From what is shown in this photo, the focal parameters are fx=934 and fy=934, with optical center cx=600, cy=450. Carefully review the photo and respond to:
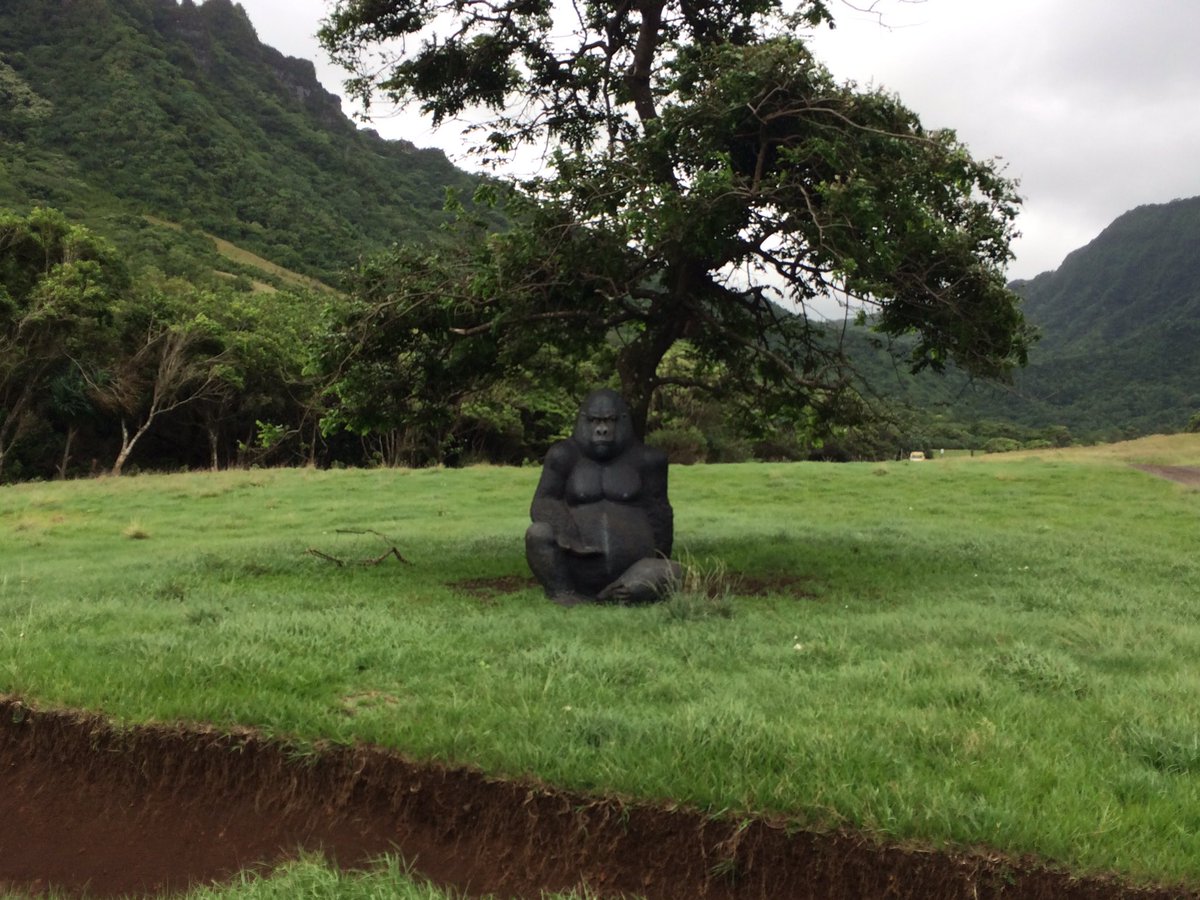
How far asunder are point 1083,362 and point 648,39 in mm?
62011

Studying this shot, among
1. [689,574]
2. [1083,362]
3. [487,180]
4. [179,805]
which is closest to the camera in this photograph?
[179,805]

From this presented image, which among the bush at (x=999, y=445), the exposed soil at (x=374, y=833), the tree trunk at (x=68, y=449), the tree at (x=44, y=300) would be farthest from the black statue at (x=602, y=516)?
the bush at (x=999, y=445)

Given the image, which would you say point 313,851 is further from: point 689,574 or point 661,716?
point 689,574

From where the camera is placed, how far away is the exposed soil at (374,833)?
3775mm

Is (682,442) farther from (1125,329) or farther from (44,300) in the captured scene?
(1125,329)

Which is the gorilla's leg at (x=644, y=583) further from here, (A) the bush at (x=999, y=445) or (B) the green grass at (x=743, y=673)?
(A) the bush at (x=999, y=445)

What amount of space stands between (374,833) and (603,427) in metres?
Result: 4.73

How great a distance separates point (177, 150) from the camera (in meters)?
68.1

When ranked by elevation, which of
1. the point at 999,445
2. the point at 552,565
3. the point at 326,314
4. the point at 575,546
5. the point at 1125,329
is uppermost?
the point at 1125,329

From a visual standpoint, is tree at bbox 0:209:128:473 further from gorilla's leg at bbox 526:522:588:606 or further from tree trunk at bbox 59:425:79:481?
gorilla's leg at bbox 526:522:588:606

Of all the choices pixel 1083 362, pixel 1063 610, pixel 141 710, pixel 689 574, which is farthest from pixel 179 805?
pixel 1083 362

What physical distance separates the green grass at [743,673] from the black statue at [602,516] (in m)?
0.42

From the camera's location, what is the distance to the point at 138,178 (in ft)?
209

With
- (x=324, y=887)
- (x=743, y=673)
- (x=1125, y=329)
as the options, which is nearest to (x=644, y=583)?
(x=743, y=673)
